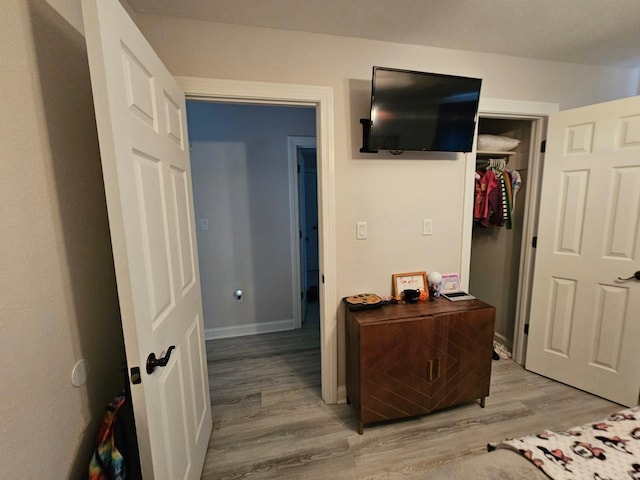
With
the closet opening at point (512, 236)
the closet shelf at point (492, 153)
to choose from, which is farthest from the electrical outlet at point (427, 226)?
the closet shelf at point (492, 153)

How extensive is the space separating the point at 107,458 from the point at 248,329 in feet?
6.89

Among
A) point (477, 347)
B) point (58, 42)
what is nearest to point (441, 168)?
point (477, 347)

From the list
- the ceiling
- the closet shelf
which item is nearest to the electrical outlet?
the closet shelf

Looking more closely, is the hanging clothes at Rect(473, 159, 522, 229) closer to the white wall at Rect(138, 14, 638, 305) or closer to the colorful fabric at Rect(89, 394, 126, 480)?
the white wall at Rect(138, 14, 638, 305)

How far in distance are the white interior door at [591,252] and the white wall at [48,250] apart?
Answer: 2.79 meters

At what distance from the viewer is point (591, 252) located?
6.02ft

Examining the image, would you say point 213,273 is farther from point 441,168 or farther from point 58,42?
point 441,168

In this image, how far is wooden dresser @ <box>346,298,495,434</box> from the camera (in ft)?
5.10

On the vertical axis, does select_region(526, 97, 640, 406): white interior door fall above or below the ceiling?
below

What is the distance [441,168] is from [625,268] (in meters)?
1.36

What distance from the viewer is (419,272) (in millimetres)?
1933

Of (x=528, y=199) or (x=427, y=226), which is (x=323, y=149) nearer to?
(x=427, y=226)

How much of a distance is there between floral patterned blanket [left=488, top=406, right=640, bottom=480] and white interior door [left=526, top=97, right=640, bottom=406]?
1283mm

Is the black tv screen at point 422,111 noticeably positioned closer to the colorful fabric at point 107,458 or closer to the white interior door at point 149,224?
the white interior door at point 149,224
